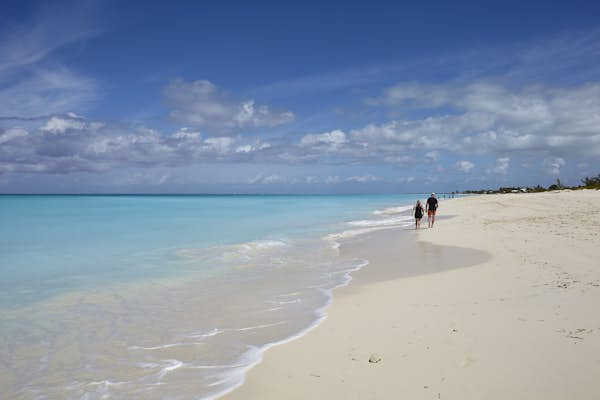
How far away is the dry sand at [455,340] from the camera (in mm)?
3795

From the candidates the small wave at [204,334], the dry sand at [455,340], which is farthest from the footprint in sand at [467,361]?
the small wave at [204,334]

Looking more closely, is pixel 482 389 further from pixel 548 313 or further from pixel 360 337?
pixel 548 313

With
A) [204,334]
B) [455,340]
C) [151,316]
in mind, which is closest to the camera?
[455,340]

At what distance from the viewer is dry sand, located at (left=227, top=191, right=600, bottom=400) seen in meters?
3.79

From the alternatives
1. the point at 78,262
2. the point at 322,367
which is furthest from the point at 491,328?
the point at 78,262

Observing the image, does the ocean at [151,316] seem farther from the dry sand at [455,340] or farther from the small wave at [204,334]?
Answer: the dry sand at [455,340]

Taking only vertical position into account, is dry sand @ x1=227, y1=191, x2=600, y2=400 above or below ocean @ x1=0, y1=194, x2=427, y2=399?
above

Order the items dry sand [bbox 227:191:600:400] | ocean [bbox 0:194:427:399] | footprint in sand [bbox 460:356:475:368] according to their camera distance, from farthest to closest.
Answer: ocean [bbox 0:194:427:399]
footprint in sand [bbox 460:356:475:368]
dry sand [bbox 227:191:600:400]

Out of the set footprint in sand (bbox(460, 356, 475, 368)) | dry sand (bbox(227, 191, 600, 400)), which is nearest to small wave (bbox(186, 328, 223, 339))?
dry sand (bbox(227, 191, 600, 400))

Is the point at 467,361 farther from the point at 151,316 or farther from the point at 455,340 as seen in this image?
A: the point at 151,316

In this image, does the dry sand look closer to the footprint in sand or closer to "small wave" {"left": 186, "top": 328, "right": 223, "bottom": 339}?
the footprint in sand

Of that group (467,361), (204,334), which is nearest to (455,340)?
(467,361)

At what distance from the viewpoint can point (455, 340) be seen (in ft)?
16.0

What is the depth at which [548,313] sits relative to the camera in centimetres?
562
